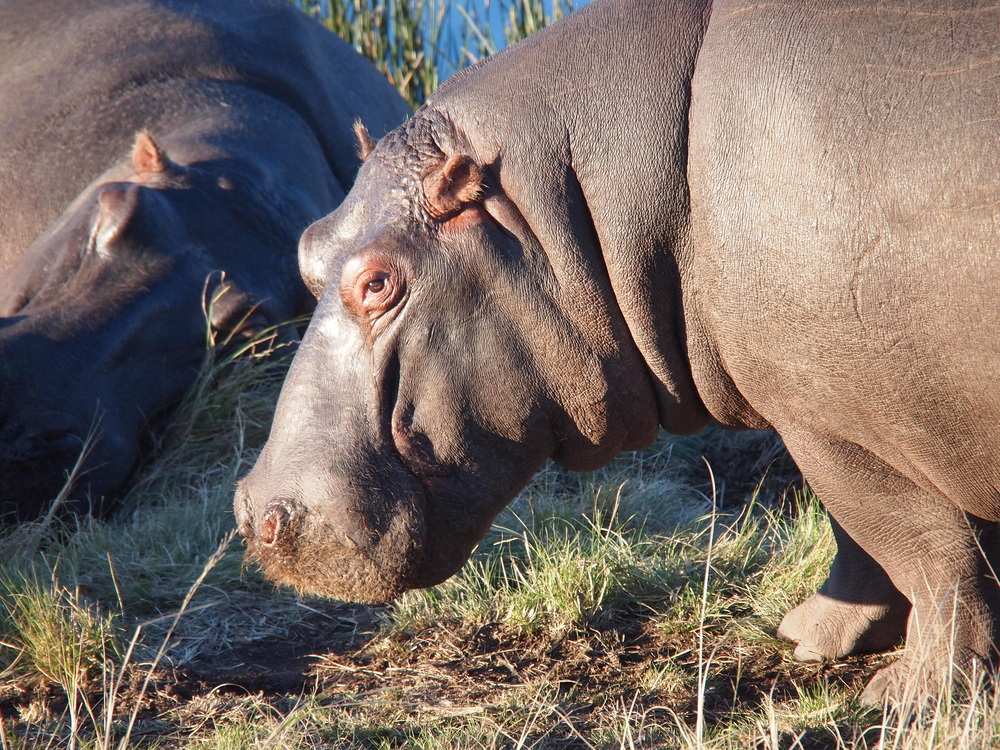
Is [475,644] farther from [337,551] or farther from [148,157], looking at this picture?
[148,157]

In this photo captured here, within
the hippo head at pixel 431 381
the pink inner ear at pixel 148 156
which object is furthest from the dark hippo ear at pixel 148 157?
the hippo head at pixel 431 381

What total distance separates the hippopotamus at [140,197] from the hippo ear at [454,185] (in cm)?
201

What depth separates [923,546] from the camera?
2.55m

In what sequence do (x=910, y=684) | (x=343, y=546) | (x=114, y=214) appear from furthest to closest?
(x=114, y=214) → (x=343, y=546) → (x=910, y=684)

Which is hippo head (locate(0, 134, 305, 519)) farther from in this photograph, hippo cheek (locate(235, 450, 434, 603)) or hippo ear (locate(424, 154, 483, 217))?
hippo ear (locate(424, 154, 483, 217))

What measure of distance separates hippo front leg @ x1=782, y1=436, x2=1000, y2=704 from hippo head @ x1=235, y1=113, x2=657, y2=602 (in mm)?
491

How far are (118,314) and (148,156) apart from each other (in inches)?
35.7

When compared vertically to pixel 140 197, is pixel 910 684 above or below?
below

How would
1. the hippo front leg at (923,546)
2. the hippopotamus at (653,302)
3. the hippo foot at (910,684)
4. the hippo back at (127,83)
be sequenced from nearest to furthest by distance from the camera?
the hippopotamus at (653,302), the hippo foot at (910,684), the hippo front leg at (923,546), the hippo back at (127,83)

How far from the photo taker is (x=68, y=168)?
555 centimetres

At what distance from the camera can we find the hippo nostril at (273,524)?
267 centimetres

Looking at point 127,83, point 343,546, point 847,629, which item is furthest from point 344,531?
point 127,83

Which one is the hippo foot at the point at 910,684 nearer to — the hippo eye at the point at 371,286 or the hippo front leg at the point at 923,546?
the hippo front leg at the point at 923,546

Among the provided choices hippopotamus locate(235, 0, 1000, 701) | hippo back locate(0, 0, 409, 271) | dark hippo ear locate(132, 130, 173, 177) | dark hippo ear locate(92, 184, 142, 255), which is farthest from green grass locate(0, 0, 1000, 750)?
hippo back locate(0, 0, 409, 271)
